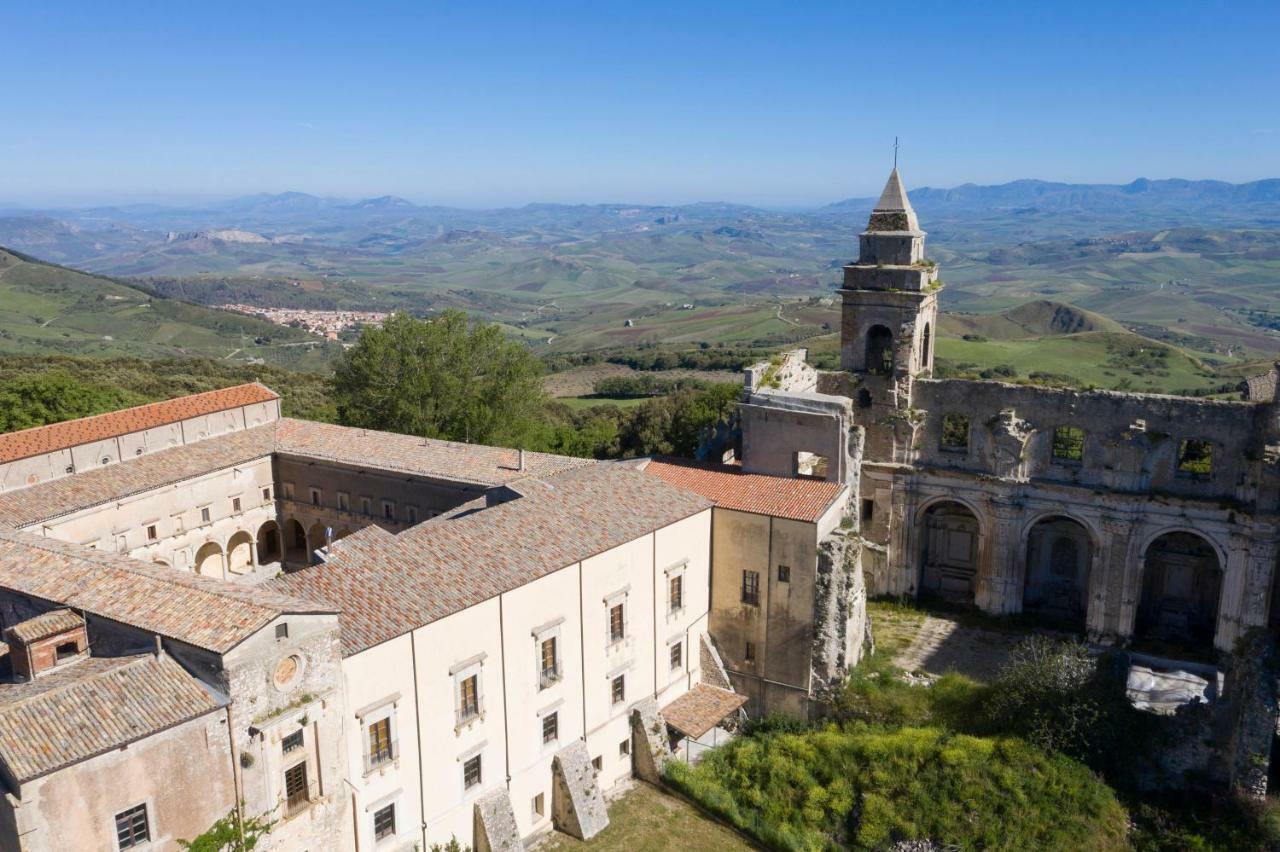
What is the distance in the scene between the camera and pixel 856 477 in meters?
34.0

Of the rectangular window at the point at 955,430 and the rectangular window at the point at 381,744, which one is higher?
the rectangular window at the point at 955,430

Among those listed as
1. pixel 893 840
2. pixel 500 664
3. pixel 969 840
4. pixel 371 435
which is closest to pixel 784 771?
pixel 893 840

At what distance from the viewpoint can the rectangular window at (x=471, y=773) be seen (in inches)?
968

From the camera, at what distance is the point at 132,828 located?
17.8m

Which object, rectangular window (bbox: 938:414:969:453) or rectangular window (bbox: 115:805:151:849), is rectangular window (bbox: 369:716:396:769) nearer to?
rectangular window (bbox: 115:805:151:849)

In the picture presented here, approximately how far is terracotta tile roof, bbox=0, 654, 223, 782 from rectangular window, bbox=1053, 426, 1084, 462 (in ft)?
99.3

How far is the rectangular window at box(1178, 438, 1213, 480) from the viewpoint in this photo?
111 ft

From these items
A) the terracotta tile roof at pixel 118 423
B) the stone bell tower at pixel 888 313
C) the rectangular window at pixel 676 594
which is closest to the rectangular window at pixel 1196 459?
the stone bell tower at pixel 888 313

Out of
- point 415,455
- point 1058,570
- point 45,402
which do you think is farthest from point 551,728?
point 45,402

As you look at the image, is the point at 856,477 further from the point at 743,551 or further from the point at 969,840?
the point at 969,840

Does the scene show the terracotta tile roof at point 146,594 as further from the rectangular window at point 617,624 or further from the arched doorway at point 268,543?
the arched doorway at point 268,543

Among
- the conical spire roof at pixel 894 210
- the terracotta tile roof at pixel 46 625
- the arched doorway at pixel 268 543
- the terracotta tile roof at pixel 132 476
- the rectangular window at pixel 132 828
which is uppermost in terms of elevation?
the conical spire roof at pixel 894 210

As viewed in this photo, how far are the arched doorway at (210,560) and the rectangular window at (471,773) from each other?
66.2 feet

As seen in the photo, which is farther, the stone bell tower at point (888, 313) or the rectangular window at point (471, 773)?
the stone bell tower at point (888, 313)
